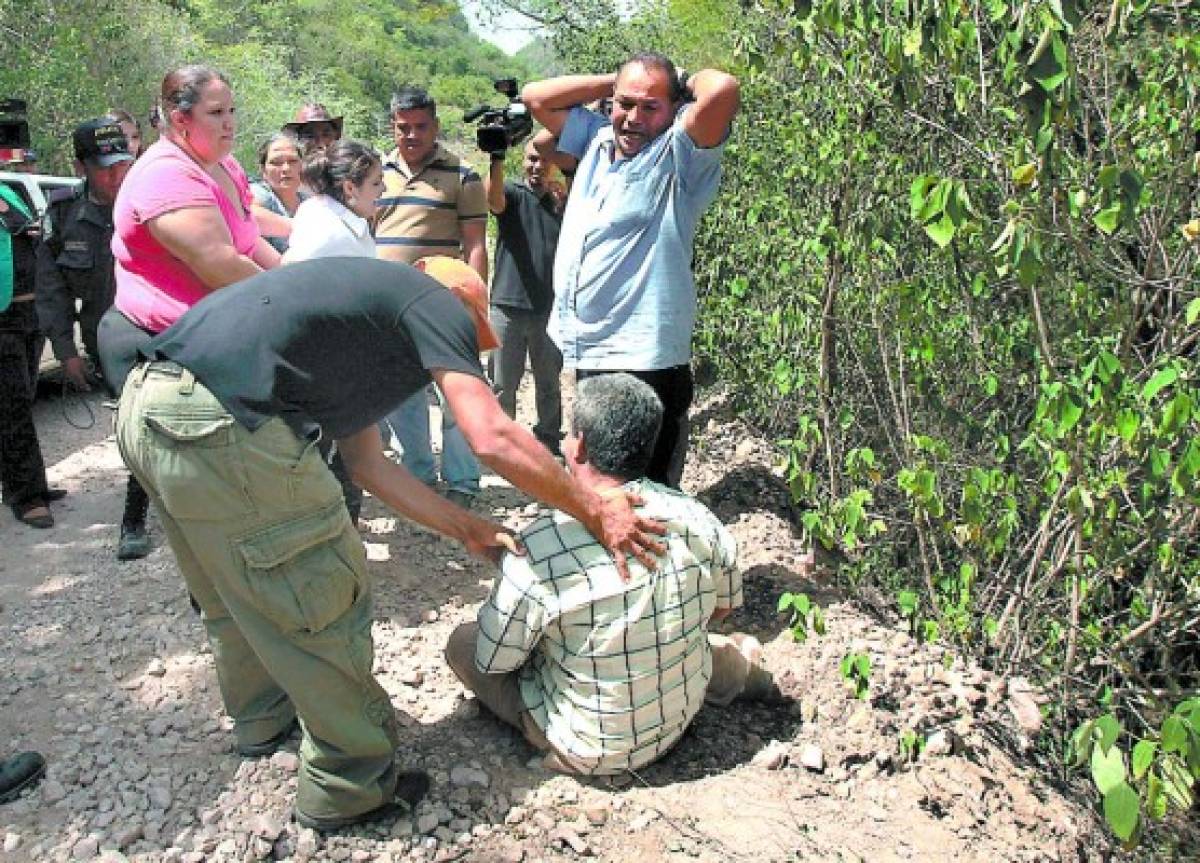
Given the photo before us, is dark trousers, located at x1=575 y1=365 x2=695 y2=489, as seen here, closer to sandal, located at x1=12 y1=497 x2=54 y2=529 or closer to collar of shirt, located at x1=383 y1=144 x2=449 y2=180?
collar of shirt, located at x1=383 y1=144 x2=449 y2=180

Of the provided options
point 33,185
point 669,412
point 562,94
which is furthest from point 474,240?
point 33,185

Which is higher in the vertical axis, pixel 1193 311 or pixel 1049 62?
pixel 1049 62

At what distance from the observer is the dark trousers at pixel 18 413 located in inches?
184

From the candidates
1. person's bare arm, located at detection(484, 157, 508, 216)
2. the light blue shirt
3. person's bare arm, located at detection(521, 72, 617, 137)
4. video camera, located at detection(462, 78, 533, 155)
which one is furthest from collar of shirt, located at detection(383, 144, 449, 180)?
the light blue shirt

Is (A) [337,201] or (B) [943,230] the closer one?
(B) [943,230]

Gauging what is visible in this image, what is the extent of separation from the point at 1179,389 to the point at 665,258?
186cm

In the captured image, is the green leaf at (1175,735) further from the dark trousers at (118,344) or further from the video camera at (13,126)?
the video camera at (13,126)

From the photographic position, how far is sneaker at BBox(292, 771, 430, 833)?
270 centimetres

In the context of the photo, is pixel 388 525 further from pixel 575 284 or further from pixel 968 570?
pixel 968 570

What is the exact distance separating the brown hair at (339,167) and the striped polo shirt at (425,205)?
3.47 feet

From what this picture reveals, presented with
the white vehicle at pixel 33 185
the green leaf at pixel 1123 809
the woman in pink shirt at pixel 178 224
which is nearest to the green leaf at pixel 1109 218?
the green leaf at pixel 1123 809

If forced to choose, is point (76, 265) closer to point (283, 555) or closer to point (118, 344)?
point (118, 344)

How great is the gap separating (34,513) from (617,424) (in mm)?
3506

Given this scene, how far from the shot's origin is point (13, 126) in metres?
5.93
